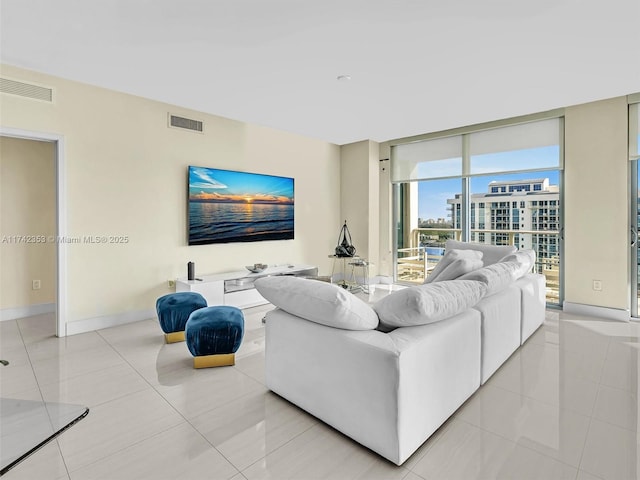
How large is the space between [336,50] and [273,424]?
2744 millimetres

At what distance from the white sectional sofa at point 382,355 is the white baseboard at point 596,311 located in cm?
268

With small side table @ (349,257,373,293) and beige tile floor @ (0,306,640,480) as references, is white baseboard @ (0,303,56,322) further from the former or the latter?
small side table @ (349,257,373,293)

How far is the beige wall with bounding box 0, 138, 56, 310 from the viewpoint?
157 inches

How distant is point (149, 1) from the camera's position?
213cm

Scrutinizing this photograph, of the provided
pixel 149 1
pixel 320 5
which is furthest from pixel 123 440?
pixel 320 5

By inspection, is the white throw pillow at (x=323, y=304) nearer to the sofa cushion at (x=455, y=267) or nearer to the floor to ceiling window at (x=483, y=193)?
the sofa cushion at (x=455, y=267)

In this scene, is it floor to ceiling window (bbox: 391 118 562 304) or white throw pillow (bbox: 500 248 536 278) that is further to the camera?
floor to ceiling window (bbox: 391 118 562 304)

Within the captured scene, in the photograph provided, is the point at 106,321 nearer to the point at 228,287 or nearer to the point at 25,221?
the point at 228,287

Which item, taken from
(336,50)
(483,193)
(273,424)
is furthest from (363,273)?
(273,424)

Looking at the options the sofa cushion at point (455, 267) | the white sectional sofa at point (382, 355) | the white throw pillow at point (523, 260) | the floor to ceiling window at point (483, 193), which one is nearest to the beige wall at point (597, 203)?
the floor to ceiling window at point (483, 193)

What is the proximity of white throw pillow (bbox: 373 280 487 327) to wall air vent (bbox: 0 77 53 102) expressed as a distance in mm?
3625

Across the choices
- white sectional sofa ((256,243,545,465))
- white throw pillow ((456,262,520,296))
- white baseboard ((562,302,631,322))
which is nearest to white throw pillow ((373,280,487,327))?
white sectional sofa ((256,243,545,465))

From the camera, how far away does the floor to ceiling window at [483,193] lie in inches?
176

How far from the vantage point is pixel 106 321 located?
3.57 metres
